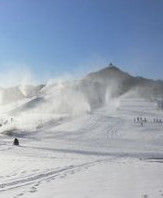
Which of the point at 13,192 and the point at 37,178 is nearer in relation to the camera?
the point at 13,192

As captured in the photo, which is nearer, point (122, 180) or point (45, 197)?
point (45, 197)

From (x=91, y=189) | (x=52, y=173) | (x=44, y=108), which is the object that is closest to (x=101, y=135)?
(x=52, y=173)

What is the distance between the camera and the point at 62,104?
188750mm

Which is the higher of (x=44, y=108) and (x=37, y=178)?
(x=44, y=108)

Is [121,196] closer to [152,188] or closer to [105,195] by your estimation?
[105,195]

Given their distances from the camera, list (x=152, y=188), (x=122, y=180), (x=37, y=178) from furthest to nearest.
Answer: (x=37, y=178), (x=122, y=180), (x=152, y=188)

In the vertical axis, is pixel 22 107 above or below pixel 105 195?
above

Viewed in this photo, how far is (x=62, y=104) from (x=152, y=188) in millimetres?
173741

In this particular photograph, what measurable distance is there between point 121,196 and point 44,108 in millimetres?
173332

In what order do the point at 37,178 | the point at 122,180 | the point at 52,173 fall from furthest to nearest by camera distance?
the point at 52,173 → the point at 37,178 → the point at 122,180

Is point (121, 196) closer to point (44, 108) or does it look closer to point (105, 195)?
point (105, 195)

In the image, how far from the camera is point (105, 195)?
14.5 meters

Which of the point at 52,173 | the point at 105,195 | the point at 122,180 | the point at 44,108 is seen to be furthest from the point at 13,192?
the point at 44,108

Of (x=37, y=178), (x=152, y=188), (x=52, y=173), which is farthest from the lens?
(x=52, y=173)
